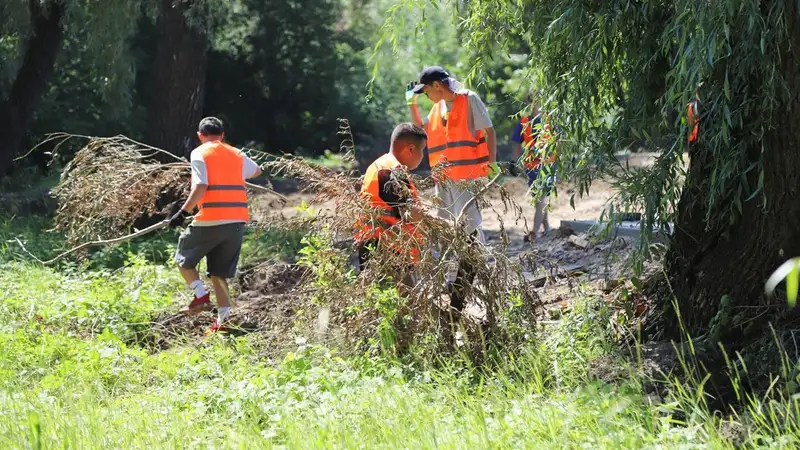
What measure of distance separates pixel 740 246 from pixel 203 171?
4.01 metres

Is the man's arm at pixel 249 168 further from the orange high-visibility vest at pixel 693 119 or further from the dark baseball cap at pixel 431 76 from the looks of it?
the orange high-visibility vest at pixel 693 119

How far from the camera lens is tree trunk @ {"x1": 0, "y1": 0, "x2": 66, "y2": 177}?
15.9 meters

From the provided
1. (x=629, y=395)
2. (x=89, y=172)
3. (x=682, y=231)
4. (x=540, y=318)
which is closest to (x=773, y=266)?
(x=682, y=231)

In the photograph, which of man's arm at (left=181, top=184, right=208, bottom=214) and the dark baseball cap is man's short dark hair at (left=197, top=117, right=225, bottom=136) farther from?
the dark baseball cap

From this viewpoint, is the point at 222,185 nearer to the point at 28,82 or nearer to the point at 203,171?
the point at 203,171

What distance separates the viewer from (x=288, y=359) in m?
6.83

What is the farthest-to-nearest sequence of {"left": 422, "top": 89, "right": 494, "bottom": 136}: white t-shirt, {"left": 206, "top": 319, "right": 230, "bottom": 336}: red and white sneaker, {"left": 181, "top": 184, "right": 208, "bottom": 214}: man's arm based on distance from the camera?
{"left": 422, "top": 89, "right": 494, "bottom": 136}: white t-shirt < {"left": 181, "top": 184, "right": 208, "bottom": 214}: man's arm < {"left": 206, "top": 319, "right": 230, "bottom": 336}: red and white sneaker

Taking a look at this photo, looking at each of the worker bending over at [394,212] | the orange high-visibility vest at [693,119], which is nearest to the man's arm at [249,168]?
the worker bending over at [394,212]

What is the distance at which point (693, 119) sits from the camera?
6.21m

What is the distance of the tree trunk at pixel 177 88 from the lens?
15.5m

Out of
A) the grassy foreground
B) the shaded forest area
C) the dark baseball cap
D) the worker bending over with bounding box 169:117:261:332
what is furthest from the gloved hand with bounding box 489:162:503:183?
the shaded forest area

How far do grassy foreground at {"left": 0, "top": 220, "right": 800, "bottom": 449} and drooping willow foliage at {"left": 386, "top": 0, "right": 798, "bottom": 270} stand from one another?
38.2 inches

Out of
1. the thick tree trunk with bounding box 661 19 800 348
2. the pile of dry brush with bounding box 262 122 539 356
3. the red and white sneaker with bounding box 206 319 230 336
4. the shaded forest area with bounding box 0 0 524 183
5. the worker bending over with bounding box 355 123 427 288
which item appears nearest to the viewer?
the thick tree trunk with bounding box 661 19 800 348

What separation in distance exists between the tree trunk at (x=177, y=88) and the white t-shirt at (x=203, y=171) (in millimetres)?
6650
